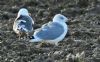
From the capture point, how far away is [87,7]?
15734 mm

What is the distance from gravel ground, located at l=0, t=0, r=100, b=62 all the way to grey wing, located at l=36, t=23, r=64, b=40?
249mm

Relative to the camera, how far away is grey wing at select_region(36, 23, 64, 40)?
35.3ft

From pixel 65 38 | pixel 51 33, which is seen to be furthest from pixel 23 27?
pixel 51 33

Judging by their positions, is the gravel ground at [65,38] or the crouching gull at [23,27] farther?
the crouching gull at [23,27]

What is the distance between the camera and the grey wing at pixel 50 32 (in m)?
10.8

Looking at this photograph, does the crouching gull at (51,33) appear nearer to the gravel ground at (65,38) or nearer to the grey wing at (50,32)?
the grey wing at (50,32)

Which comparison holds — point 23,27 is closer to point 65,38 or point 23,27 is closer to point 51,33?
point 65,38

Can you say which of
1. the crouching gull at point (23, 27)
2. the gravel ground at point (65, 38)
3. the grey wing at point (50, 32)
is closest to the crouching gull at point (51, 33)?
the grey wing at point (50, 32)

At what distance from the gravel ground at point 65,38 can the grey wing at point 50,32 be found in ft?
0.82

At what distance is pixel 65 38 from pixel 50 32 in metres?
1.34

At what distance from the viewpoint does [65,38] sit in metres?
12.2

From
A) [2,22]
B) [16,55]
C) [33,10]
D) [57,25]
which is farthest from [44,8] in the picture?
[16,55]

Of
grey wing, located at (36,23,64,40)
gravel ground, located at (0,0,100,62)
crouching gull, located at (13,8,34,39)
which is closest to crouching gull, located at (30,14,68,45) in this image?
grey wing, located at (36,23,64,40)

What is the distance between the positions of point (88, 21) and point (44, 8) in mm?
2433
